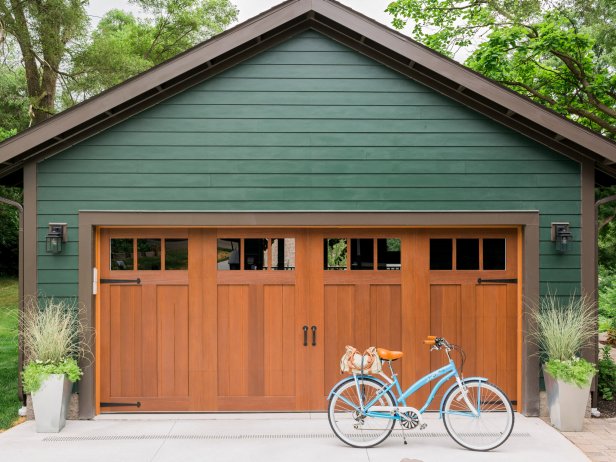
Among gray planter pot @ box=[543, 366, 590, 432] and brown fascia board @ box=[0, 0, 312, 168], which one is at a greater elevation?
brown fascia board @ box=[0, 0, 312, 168]

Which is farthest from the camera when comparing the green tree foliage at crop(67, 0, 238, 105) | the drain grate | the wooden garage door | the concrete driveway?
the green tree foliage at crop(67, 0, 238, 105)

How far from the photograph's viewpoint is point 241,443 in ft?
20.4

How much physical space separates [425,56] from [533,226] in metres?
2.31

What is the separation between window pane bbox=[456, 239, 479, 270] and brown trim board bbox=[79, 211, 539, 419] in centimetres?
28

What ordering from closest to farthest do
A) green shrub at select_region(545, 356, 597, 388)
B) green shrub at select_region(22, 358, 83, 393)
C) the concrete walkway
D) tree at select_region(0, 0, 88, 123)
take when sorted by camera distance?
the concrete walkway → green shrub at select_region(22, 358, 83, 393) → green shrub at select_region(545, 356, 597, 388) → tree at select_region(0, 0, 88, 123)

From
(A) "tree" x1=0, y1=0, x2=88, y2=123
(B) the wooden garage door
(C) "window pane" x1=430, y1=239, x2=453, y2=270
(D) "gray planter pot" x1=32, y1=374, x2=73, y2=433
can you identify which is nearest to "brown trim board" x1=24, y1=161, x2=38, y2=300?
(B) the wooden garage door

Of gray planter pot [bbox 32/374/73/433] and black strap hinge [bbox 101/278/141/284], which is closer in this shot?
gray planter pot [bbox 32/374/73/433]

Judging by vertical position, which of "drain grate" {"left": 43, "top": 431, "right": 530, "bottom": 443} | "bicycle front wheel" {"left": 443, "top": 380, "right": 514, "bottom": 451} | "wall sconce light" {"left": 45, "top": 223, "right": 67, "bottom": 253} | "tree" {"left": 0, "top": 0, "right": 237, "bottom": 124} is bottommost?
"drain grate" {"left": 43, "top": 431, "right": 530, "bottom": 443}

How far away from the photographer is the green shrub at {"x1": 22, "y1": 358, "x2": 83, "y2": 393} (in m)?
6.46

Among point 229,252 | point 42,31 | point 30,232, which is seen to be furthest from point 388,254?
point 42,31

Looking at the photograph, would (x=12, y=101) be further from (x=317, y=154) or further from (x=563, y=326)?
(x=563, y=326)

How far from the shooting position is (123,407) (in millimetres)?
7309

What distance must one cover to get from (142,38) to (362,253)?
20074 millimetres

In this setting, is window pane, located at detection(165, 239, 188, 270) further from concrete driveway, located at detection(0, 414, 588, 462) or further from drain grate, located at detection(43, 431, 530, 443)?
drain grate, located at detection(43, 431, 530, 443)
